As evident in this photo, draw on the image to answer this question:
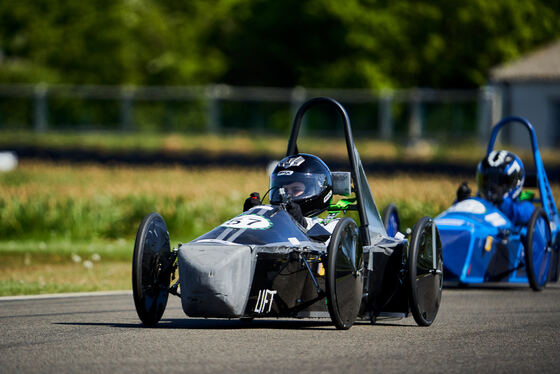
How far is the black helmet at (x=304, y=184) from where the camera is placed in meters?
10.4

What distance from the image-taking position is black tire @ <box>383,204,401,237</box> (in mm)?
14039

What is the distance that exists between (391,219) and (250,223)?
501 centimetres

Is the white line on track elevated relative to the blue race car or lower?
lower

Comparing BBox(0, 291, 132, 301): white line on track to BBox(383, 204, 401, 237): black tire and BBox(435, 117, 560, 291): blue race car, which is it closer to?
→ BBox(383, 204, 401, 237): black tire

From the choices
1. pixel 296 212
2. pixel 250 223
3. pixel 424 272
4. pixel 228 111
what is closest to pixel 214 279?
pixel 250 223

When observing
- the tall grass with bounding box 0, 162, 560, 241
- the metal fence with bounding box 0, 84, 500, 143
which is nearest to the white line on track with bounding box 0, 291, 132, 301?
the tall grass with bounding box 0, 162, 560, 241

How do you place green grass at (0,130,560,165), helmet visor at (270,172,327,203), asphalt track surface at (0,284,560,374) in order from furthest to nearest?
green grass at (0,130,560,165) → helmet visor at (270,172,327,203) → asphalt track surface at (0,284,560,374)

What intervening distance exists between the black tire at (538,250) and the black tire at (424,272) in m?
3.43

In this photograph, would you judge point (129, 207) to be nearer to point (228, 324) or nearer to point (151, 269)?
point (228, 324)

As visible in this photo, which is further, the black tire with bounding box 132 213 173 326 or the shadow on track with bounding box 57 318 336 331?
the shadow on track with bounding box 57 318 336 331

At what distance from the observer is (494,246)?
1401 cm

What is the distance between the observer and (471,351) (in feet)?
28.4

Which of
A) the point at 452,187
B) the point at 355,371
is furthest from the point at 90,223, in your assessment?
the point at 355,371

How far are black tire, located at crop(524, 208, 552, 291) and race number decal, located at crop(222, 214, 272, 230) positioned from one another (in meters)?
5.23
